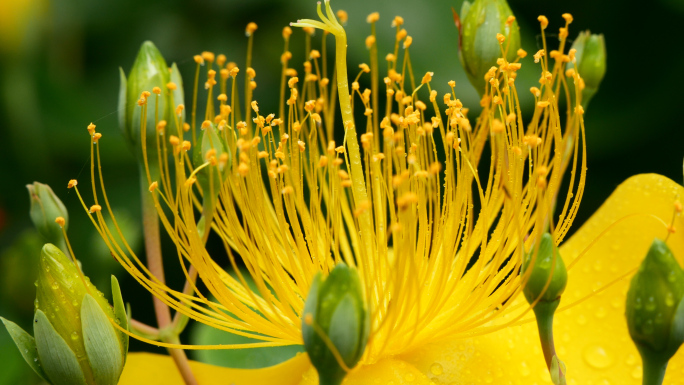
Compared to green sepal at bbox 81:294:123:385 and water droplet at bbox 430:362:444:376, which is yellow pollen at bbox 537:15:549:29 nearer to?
water droplet at bbox 430:362:444:376

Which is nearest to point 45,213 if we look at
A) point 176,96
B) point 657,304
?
point 176,96

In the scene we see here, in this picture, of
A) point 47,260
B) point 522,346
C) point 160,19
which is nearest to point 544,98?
point 522,346

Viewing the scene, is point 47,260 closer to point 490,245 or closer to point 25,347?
point 25,347

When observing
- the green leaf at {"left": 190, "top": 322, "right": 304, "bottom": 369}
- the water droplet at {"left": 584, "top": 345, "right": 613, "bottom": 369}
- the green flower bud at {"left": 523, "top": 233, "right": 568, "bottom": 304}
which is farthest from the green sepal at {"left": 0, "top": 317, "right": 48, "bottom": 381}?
the water droplet at {"left": 584, "top": 345, "right": 613, "bottom": 369}

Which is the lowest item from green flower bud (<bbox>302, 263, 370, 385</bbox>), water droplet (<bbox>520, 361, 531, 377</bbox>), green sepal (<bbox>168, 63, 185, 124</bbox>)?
water droplet (<bbox>520, 361, 531, 377</bbox>)

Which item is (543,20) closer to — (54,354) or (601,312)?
(601,312)

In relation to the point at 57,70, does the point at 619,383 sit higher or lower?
lower

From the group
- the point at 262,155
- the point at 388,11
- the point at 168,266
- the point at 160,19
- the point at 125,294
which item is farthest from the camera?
the point at 160,19
